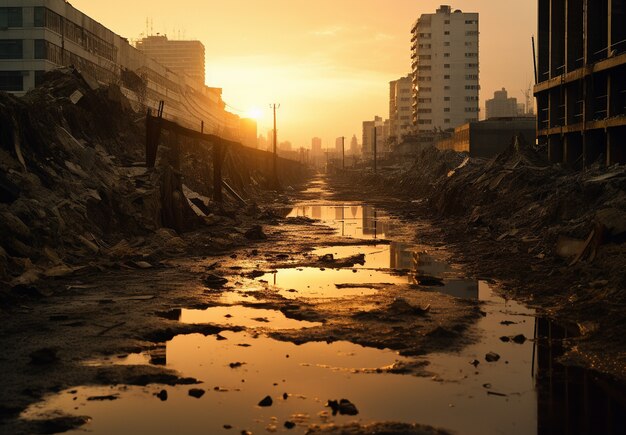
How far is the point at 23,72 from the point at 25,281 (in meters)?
58.8

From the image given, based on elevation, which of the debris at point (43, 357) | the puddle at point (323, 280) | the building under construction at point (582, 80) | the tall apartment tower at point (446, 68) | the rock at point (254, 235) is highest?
the tall apartment tower at point (446, 68)

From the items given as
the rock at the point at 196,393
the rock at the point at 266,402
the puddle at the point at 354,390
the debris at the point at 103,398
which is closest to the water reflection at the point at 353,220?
the puddle at the point at 354,390

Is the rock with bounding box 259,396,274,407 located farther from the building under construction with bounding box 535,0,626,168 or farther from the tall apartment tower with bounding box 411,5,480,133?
the tall apartment tower with bounding box 411,5,480,133

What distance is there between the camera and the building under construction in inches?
1122

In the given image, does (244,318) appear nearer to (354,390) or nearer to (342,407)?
(354,390)

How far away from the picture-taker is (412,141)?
4791 inches

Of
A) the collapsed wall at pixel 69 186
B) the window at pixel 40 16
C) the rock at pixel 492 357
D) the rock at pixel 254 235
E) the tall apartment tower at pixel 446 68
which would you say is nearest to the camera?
the rock at pixel 492 357

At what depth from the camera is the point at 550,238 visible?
1547 centimetres

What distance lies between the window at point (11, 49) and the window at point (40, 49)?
1.49 m

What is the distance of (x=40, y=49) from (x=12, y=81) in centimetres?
431

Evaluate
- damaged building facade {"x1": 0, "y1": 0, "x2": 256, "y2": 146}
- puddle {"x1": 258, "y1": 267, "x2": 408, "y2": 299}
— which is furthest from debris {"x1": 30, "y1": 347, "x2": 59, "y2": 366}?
damaged building facade {"x1": 0, "y1": 0, "x2": 256, "y2": 146}

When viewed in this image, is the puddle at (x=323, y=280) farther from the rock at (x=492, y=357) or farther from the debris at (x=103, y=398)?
the debris at (x=103, y=398)

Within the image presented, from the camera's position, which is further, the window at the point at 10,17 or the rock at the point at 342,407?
the window at the point at 10,17

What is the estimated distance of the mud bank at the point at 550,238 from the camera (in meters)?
9.35
